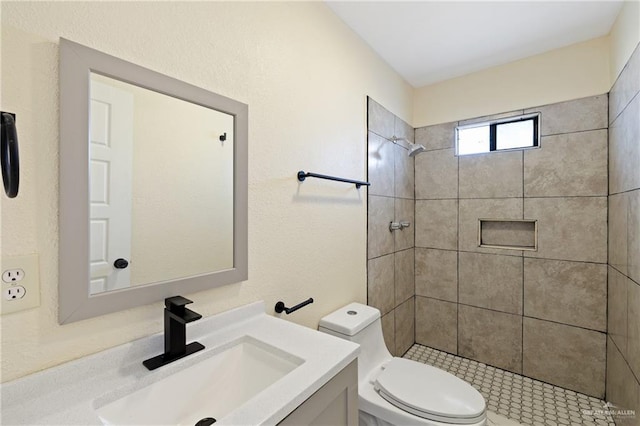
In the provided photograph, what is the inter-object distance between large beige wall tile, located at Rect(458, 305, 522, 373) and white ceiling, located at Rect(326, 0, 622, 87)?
1898mm

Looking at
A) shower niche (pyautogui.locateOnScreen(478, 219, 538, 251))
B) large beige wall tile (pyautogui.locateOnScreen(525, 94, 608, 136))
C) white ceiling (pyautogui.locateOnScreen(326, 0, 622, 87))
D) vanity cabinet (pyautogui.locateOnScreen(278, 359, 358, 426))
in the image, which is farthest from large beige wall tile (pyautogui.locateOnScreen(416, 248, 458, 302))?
vanity cabinet (pyautogui.locateOnScreen(278, 359, 358, 426))

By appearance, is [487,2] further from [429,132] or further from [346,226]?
[346,226]

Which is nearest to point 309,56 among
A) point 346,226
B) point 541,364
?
point 346,226

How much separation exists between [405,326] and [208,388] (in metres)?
1.90

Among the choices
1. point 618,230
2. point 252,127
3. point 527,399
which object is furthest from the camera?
point 527,399

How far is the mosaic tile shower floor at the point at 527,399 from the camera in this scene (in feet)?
5.67

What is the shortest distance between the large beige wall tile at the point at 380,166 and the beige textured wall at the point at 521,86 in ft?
2.25

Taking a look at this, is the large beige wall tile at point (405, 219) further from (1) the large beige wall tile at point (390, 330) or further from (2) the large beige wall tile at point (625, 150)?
(2) the large beige wall tile at point (625, 150)

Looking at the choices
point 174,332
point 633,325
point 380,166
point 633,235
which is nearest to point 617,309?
point 633,325

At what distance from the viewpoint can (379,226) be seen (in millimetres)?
2059

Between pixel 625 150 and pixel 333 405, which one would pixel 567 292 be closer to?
pixel 625 150

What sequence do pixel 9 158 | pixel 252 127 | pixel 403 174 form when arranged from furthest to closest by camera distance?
pixel 403 174
pixel 252 127
pixel 9 158

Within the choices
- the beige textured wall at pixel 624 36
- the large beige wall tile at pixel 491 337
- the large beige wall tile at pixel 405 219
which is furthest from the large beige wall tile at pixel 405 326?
the beige textured wall at pixel 624 36

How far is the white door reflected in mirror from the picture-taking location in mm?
791
